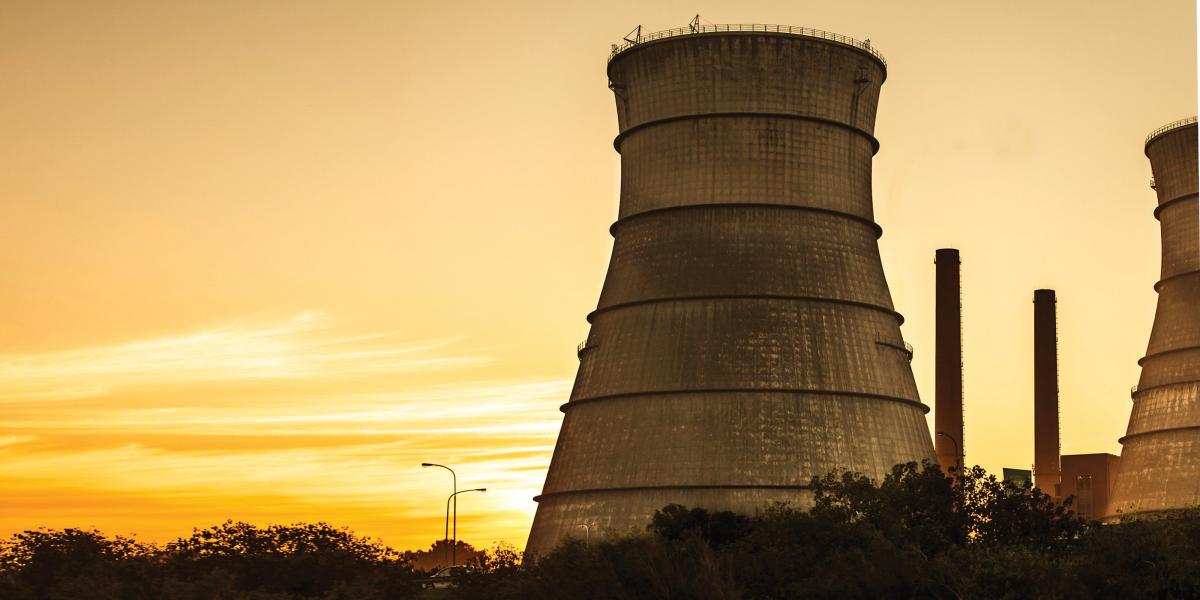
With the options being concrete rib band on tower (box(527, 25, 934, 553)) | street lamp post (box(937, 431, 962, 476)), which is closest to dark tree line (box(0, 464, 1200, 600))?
concrete rib band on tower (box(527, 25, 934, 553))

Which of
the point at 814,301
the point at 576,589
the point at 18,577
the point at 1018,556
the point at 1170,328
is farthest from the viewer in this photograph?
the point at 1170,328

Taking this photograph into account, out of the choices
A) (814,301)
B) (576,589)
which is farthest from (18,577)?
(814,301)

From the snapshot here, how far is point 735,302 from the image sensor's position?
150 ft

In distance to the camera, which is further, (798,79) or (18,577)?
(798,79)

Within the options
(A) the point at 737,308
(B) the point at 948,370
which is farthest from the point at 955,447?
(A) the point at 737,308

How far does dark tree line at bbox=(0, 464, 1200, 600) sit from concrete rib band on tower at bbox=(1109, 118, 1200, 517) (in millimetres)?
25208

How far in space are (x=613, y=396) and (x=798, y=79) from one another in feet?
35.6

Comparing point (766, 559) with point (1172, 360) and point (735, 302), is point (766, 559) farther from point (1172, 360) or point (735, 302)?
point (1172, 360)

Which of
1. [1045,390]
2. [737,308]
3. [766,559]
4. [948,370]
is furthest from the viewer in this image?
[1045,390]

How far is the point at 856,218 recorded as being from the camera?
155 feet

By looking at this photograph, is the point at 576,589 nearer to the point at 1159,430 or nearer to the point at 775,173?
the point at 775,173

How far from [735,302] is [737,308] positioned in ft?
0.60

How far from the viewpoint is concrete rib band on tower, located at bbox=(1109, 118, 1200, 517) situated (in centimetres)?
6072

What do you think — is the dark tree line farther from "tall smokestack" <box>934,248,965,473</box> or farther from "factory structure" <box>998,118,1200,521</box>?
"factory structure" <box>998,118,1200,521</box>
